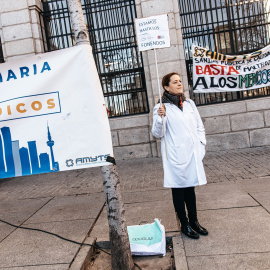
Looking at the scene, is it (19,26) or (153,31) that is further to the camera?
(19,26)

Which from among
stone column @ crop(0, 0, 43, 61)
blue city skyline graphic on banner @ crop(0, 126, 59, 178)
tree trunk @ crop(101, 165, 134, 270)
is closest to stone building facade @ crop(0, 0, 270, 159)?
stone column @ crop(0, 0, 43, 61)

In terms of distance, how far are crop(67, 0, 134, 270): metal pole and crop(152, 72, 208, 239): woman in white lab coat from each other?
2.43 feet

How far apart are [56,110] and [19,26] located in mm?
7704

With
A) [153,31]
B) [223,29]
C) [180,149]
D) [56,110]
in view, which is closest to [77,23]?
[56,110]

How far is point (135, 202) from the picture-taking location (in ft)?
16.7

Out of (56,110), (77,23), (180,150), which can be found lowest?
(180,150)

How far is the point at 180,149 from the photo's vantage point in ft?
11.3

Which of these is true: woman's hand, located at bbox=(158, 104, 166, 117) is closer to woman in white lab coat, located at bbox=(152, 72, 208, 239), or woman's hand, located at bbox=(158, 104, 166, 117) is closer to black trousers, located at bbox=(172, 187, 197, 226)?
woman in white lab coat, located at bbox=(152, 72, 208, 239)

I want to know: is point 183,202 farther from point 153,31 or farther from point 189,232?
point 153,31

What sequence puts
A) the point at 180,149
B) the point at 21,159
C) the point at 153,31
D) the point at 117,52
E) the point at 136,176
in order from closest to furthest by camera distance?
the point at 21,159 < the point at 180,149 < the point at 153,31 < the point at 136,176 < the point at 117,52

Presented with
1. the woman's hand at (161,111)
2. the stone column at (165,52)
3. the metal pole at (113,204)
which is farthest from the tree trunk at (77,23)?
the stone column at (165,52)

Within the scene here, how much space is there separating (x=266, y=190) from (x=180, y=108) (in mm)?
2486

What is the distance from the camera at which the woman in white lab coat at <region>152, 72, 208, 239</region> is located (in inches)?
136

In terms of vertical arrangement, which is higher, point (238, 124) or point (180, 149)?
point (180, 149)
